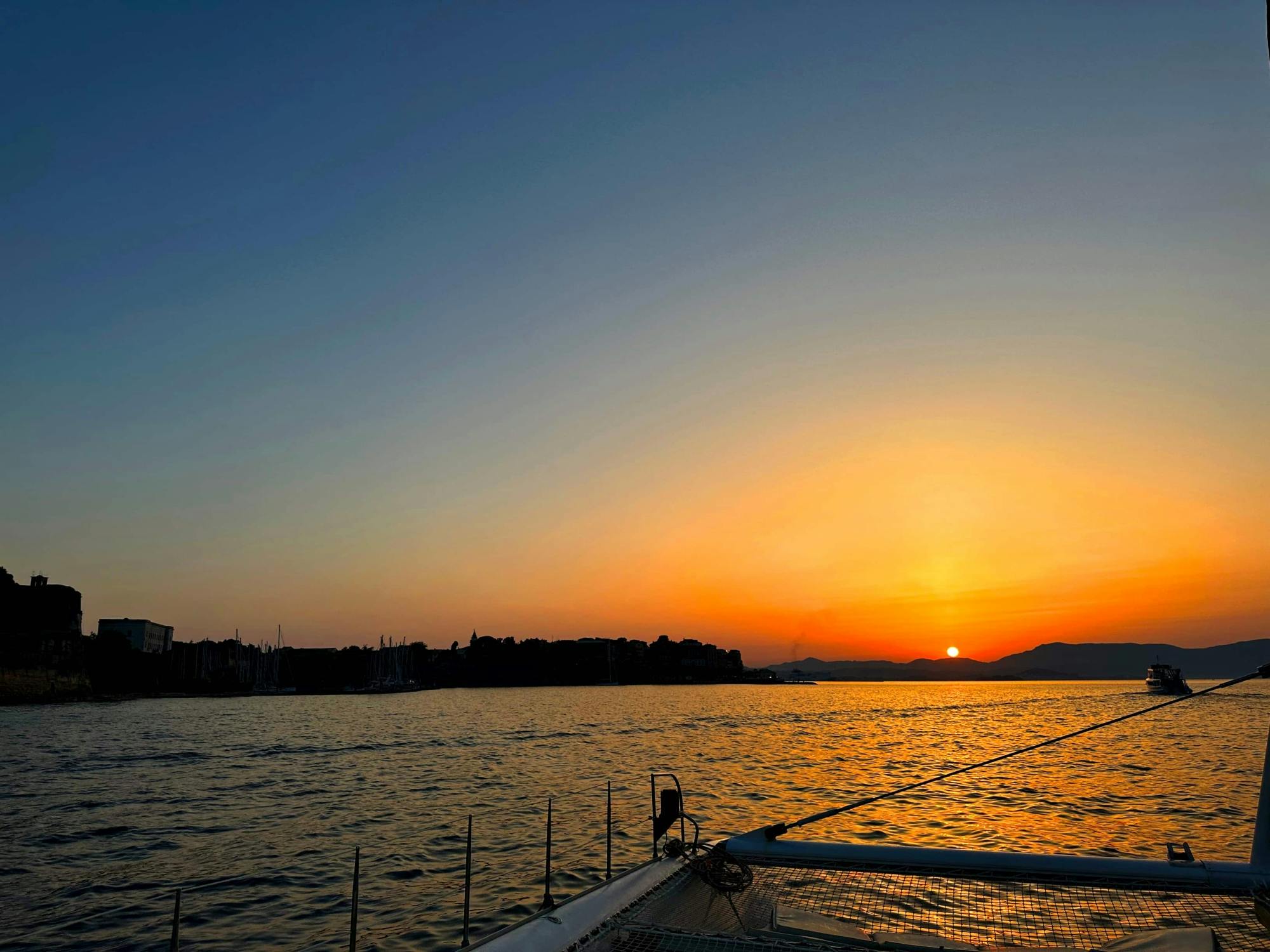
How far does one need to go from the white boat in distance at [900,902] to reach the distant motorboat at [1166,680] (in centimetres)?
13788

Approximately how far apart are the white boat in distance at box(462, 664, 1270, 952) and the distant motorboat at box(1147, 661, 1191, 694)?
452 feet

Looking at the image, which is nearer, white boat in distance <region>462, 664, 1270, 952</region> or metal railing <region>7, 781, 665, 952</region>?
white boat in distance <region>462, 664, 1270, 952</region>

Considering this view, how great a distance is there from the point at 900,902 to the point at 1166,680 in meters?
142

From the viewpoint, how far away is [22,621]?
142m

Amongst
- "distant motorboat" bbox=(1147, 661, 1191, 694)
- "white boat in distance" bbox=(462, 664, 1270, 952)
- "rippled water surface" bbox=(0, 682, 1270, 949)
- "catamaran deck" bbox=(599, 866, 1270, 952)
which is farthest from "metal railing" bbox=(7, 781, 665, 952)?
"distant motorboat" bbox=(1147, 661, 1191, 694)

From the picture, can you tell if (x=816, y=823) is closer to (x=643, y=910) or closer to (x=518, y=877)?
(x=518, y=877)

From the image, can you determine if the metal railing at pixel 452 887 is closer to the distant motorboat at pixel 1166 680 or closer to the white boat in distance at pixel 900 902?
the white boat in distance at pixel 900 902

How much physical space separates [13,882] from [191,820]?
1014 cm

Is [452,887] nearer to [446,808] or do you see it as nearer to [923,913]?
[923,913]

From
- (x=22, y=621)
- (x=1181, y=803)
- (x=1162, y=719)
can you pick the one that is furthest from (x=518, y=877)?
(x=22, y=621)

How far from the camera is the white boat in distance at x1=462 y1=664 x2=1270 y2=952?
948 cm

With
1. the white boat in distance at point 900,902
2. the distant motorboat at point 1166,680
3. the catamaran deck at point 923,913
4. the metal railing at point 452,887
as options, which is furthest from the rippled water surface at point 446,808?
the distant motorboat at point 1166,680

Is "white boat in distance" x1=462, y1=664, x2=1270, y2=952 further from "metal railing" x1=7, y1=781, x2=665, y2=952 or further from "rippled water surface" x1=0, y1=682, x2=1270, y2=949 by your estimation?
"rippled water surface" x1=0, y1=682, x2=1270, y2=949

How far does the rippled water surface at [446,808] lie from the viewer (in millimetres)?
18375
